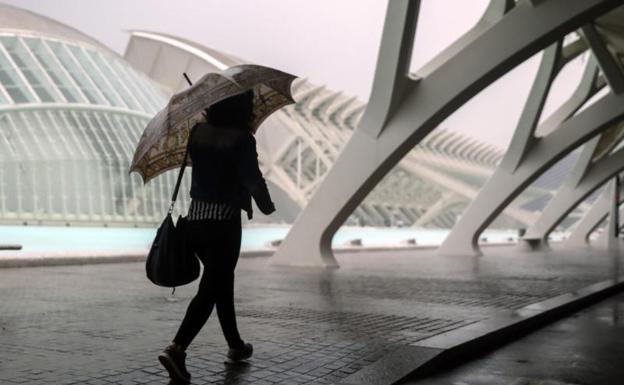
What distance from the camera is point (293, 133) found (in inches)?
2162

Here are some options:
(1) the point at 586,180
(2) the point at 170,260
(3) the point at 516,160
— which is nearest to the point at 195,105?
(2) the point at 170,260

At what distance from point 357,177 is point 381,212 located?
173 feet

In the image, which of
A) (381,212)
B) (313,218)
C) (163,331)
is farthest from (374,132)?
(381,212)

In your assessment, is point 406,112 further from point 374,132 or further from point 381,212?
point 381,212

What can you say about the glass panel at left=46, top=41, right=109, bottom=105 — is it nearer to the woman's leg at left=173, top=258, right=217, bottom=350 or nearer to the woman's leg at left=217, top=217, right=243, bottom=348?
the woman's leg at left=217, top=217, right=243, bottom=348

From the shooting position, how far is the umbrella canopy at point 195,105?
13.0 ft

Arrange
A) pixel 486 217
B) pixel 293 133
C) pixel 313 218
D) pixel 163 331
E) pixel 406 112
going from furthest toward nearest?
pixel 293 133 < pixel 486 217 < pixel 313 218 < pixel 406 112 < pixel 163 331

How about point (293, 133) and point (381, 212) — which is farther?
point (381, 212)

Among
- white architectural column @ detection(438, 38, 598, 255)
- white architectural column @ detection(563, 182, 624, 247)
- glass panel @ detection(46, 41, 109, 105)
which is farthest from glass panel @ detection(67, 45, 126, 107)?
white architectural column @ detection(563, 182, 624, 247)

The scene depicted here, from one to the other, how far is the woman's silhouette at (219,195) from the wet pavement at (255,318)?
507 millimetres

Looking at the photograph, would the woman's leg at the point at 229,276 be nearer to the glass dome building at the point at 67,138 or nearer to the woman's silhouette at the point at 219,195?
the woman's silhouette at the point at 219,195

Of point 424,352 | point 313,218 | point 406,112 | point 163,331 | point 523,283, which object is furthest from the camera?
point 313,218

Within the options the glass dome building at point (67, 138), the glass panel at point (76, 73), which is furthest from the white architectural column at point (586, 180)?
the glass panel at point (76, 73)

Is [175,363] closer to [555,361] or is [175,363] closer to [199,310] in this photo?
[199,310]
